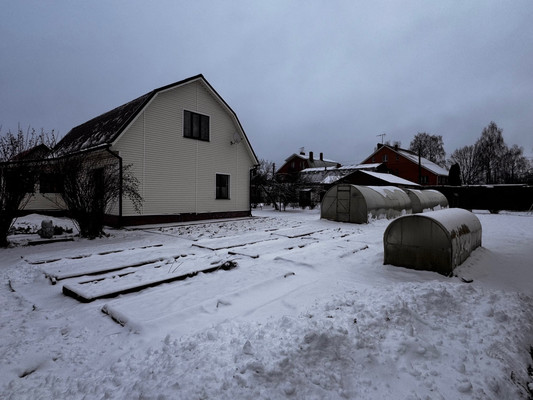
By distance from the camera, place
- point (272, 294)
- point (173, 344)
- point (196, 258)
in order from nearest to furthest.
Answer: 1. point (173, 344)
2. point (272, 294)
3. point (196, 258)

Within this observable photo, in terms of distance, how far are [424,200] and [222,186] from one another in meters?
14.6

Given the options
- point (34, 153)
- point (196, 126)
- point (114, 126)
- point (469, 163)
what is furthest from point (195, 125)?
point (469, 163)

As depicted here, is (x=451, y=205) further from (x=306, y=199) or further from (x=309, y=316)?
(x=309, y=316)

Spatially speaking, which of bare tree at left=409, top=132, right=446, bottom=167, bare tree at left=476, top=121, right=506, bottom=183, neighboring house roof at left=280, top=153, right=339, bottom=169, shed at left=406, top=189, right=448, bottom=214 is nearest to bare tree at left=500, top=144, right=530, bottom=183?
bare tree at left=476, top=121, right=506, bottom=183

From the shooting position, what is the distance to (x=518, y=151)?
5266 centimetres

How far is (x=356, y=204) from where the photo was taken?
14562 millimetres

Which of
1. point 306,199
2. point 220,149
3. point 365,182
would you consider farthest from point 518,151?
point 220,149

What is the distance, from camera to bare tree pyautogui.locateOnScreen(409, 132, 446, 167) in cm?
5640

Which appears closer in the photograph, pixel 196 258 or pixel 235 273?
pixel 235 273

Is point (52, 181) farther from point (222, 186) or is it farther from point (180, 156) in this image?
point (222, 186)

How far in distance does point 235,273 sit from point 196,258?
1497 mm

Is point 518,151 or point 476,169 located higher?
point 518,151

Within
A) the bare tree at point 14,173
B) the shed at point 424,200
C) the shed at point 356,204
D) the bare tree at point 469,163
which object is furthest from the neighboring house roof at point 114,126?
the bare tree at point 469,163

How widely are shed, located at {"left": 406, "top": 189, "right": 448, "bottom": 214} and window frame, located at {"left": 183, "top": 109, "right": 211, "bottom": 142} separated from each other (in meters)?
14.5
